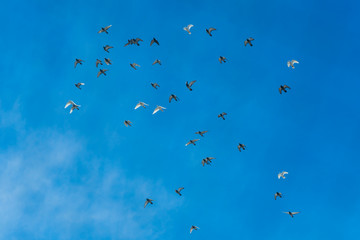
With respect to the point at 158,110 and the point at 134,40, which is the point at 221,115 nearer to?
the point at 158,110

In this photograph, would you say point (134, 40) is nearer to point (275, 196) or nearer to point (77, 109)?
point (77, 109)

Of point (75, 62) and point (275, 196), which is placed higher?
point (75, 62)

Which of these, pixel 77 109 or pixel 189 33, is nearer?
pixel 189 33

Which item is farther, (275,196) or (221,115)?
(221,115)

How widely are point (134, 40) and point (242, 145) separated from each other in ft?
95.4

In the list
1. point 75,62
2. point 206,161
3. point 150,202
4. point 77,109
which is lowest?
point 150,202

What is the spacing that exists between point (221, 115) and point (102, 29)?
28903mm

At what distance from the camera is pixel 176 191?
7900cm

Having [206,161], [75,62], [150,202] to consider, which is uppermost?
[75,62]

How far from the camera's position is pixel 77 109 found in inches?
3142

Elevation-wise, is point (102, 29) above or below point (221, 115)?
above

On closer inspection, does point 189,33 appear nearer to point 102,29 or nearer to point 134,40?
point 134,40

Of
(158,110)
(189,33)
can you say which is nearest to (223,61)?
(189,33)

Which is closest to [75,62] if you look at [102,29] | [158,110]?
[102,29]
